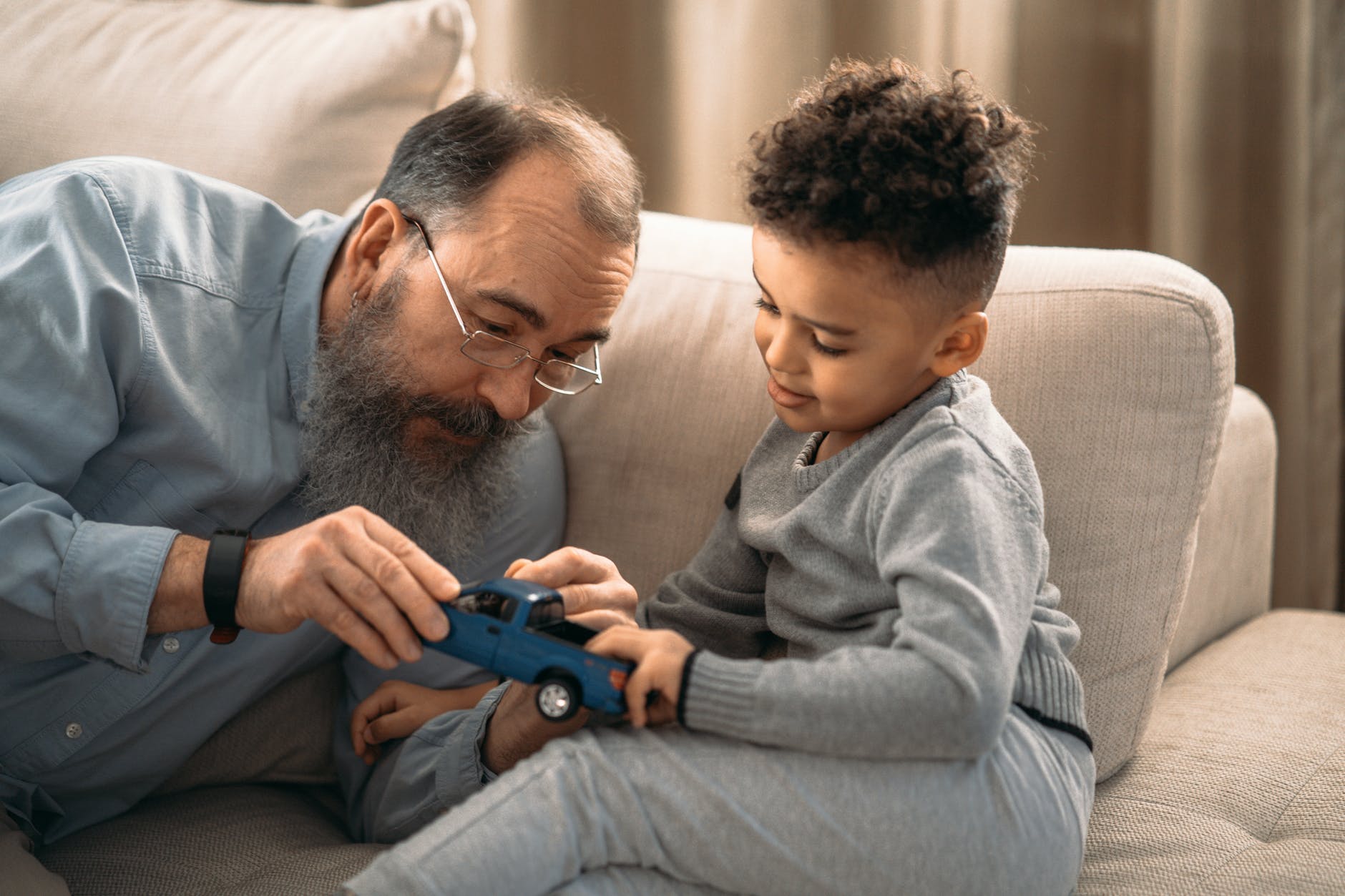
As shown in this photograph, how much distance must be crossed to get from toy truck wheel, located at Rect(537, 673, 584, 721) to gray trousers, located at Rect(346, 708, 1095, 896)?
0.10ft

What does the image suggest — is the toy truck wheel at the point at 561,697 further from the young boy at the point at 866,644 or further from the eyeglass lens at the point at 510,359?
the eyeglass lens at the point at 510,359

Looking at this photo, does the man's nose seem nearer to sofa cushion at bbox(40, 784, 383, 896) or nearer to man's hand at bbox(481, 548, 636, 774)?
man's hand at bbox(481, 548, 636, 774)

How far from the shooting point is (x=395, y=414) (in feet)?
4.58

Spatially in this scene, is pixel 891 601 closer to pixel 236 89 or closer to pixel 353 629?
pixel 353 629

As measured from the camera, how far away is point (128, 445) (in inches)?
50.3

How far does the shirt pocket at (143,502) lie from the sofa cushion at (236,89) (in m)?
0.55

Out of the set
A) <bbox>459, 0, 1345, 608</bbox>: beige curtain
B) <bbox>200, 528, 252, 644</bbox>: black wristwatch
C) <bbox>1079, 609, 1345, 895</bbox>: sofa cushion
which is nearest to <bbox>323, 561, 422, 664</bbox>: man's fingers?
<bbox>200, 528, 252, 644</bbox>: black wristwatch

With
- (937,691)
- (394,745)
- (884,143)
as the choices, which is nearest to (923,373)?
(884,143)

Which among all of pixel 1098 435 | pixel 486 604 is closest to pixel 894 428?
pixel 1098 435

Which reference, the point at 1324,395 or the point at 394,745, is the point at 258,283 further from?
the point at 1324,395

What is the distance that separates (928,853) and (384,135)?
1289 millimetres

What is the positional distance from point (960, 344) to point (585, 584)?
0.46 metres

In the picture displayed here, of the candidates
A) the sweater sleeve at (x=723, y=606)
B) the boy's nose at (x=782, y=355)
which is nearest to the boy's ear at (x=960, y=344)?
the boy's nose at (x=782, y=355)

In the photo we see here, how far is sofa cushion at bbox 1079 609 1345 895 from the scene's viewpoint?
114 centimetres
